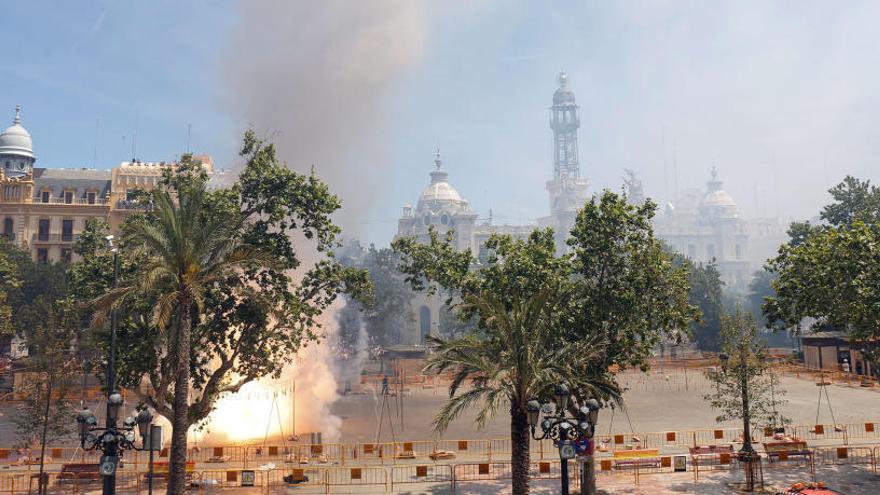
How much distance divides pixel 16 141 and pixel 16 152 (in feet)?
5.24

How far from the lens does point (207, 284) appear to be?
78.0 ft

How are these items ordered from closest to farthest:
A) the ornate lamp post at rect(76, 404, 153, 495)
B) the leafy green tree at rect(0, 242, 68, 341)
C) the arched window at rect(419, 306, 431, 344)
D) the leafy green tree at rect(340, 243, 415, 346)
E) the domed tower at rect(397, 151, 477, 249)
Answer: the ornate lamp post at rect(76, 404, 153, 495) < the leafy green tree at rect(0, 242, 68, 341) < the leafy green tree at rect(340, 243, 415, 346) < the arched window at rect(419, 306, 431, 344) < the domed tower at rect(397, 151, 477, 249)

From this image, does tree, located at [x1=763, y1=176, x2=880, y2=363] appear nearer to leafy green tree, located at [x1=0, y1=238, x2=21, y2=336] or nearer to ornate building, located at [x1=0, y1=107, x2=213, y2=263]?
leafy green tree, located at [x1=0, y1=238, x2=21, y2=336]

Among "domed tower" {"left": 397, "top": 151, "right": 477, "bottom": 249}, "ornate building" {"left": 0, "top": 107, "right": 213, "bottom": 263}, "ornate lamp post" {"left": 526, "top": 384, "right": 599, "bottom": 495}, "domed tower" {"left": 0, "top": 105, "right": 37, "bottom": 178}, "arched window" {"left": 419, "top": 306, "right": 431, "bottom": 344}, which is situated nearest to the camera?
"ornate lamp post" {"left": 526, "top": 384, "right": 599, "bottom": 495}

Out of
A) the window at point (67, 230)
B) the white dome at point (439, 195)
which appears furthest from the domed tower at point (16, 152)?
the white dome at point (439, 195)

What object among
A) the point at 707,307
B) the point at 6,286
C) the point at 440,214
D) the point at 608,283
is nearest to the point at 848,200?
the point at 707,307

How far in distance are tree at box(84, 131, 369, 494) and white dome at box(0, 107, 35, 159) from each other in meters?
65.6

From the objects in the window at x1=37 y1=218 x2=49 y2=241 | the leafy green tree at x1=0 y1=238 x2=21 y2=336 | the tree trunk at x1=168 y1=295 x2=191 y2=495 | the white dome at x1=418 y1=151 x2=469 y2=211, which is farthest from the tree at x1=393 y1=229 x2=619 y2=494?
the white dome at x1=418 y1=151 x2=469 y2=211

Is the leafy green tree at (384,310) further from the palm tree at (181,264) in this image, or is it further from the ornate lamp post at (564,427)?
the ornate lamp post at (564,427)

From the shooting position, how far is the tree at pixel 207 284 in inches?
725

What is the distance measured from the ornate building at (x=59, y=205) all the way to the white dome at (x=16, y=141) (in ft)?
22.4

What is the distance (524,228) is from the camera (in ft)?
609

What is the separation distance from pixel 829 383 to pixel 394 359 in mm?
45022

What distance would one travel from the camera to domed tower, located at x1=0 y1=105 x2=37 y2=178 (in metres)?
79.6
